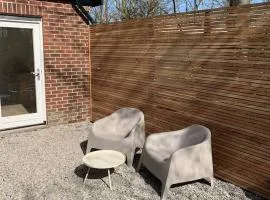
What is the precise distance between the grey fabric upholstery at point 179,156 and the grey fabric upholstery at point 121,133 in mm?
364

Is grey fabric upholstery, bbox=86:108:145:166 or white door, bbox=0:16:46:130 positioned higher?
white door, bbox=0:16:46:130

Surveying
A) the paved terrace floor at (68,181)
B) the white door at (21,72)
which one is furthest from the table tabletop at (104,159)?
the white door at (21,72)

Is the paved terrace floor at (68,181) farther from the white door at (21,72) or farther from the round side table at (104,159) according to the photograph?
the white door at (21,72)

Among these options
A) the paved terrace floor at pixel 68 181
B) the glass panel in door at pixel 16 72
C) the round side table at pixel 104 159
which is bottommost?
the paved terrace floor at pixel 68 181

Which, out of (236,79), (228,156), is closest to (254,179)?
(228,156)

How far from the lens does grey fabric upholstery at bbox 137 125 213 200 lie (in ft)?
12.6

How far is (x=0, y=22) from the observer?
6027 millimetres

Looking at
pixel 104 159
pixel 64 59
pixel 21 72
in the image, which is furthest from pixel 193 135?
pixel 21 72

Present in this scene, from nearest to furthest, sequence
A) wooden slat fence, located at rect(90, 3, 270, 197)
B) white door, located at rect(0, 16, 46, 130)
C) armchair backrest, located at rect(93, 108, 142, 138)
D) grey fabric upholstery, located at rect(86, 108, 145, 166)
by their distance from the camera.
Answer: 1. wooden slat fence, located at rect(90, 3, 270, 197)
2. grey fabric upholstery, located at rect(86, 108, 145, 166)
3. armchair backrest, located at rect(93, 108, 142, 138)
4. white door, located at rect(0, 16, 46, 130)

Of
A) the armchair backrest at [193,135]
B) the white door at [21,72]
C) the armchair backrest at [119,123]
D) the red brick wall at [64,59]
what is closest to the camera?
the armchair backrest at [193,135]

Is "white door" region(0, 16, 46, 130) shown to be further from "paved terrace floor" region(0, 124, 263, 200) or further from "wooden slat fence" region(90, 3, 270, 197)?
"wooden slat fence" region(90, 3, 270, 197)

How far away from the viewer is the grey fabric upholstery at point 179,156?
12.6 feet

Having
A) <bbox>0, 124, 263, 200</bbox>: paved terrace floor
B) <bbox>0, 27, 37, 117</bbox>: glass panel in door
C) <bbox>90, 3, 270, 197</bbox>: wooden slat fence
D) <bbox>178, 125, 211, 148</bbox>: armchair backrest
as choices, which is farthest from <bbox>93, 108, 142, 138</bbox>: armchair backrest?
<bbox>0, 27, 37, 117</bbox>: glass panel in door

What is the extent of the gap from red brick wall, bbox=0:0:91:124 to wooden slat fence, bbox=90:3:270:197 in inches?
48.4
